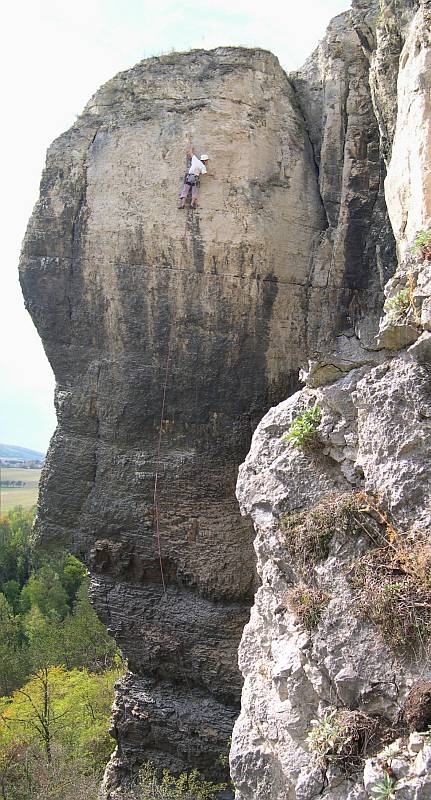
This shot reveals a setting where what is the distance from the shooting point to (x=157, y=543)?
13.0 m

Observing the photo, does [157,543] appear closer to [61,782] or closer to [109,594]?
[109,594]

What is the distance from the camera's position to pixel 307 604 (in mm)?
6434

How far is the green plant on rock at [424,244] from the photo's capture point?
7.51 metres

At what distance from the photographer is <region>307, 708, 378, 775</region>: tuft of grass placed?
18.2 ft

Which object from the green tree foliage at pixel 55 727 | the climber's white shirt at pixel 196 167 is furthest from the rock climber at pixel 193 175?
the green tree foliage at pixel 55 727

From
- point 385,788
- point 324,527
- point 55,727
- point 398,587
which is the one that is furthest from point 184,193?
point 55,727

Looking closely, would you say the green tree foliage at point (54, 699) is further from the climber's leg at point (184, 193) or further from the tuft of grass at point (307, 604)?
the tuft of grass at point (307, 604)

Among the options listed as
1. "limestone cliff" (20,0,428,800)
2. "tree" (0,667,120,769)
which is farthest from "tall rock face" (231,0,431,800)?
"tree" (0,667,120,769)

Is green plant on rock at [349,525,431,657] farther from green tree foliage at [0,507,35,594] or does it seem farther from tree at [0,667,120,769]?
green tree foliage at [0,507,35,594]

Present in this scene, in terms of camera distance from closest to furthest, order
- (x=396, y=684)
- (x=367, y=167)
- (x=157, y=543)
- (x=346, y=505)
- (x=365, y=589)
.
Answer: (x=396, y=684)
(x=365, y=589)
(x=346, y=505)
(x=367, y=167)
(x=157, y=543)

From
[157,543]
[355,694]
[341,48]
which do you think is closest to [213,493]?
[157,543]

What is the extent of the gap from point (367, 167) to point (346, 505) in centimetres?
759

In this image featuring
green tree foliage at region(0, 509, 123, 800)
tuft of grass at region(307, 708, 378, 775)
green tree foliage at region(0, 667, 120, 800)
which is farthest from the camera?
green tree foliage at region(0, 667, 120, 800)

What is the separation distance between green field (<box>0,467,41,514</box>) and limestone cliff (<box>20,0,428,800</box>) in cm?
6404
